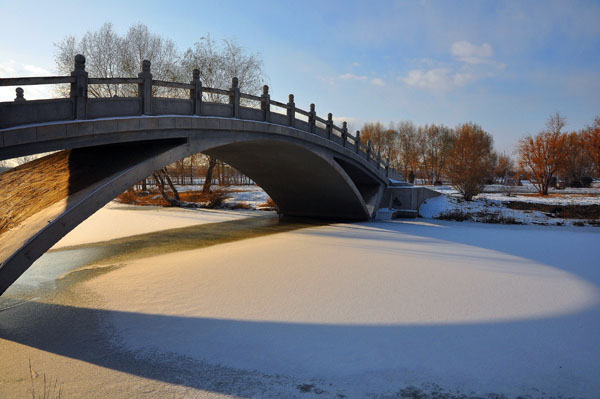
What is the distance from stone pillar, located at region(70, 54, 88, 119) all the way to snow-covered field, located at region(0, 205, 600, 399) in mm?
2942

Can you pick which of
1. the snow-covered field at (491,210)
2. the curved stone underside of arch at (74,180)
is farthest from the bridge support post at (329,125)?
the snow-covered field at (491,210)

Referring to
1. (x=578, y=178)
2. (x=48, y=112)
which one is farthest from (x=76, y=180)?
(x=578, y=178)

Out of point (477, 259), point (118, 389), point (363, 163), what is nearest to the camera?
point (118, 389)

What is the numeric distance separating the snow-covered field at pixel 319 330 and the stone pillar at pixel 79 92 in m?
2.94

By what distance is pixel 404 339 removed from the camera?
471 centimetres

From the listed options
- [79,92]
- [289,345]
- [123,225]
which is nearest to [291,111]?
[123,225]

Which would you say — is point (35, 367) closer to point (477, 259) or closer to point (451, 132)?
point (477, 259)

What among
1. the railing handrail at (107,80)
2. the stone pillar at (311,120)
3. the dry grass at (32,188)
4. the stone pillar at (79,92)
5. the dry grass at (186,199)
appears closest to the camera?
the stone pillar at (79,92)

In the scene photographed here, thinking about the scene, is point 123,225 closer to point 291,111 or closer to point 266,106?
point 266,106

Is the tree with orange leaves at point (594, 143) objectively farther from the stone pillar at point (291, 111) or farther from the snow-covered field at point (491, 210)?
the stone pillar at point (291, 111)

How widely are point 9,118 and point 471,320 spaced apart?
6919 millimetres

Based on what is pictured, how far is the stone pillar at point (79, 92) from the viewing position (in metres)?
6.58

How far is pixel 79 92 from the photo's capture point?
21.8 feet

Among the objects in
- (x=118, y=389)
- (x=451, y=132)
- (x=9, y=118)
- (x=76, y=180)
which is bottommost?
(x=118, y=389)
